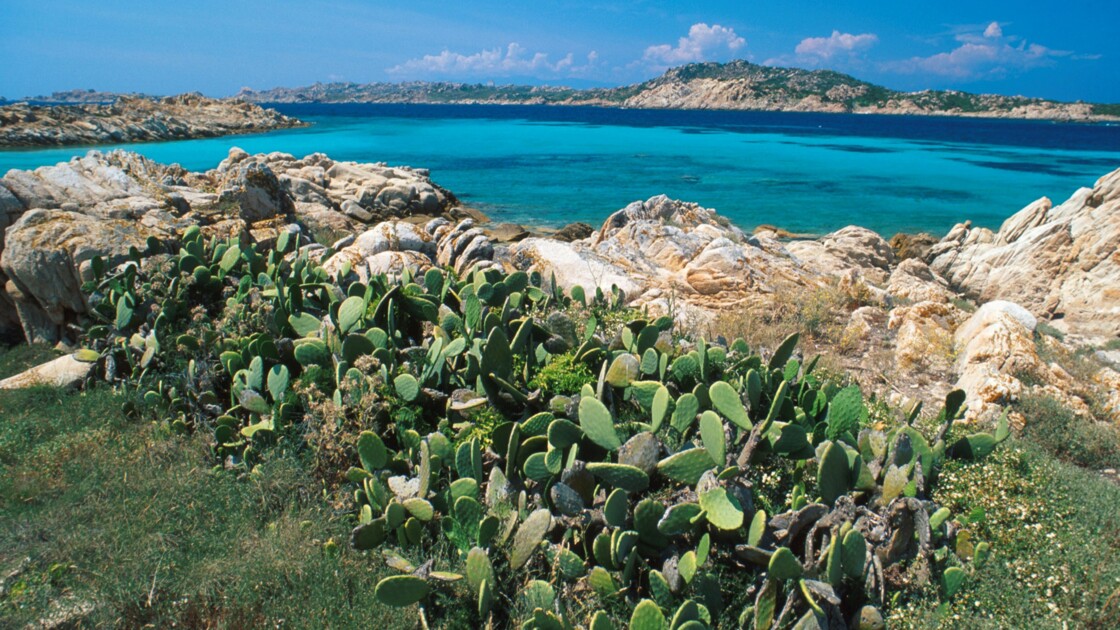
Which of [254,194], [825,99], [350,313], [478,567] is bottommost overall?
[478,567]

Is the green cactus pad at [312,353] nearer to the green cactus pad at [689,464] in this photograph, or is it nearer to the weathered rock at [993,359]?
the green cactus pad at [689,464]

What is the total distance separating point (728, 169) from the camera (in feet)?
138

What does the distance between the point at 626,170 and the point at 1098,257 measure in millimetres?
28264

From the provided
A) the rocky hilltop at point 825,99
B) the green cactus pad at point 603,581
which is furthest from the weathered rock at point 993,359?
the rocky hilltop at point 825,99

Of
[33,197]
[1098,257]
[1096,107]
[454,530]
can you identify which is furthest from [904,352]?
[1096,107]

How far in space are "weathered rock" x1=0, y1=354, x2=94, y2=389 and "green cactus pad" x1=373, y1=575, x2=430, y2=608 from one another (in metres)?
4.99

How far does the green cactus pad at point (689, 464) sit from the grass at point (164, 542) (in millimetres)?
1764

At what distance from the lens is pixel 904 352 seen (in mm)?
7492

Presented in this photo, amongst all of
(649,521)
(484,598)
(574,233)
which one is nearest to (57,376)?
(484,598)

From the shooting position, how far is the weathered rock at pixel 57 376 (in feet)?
20.2

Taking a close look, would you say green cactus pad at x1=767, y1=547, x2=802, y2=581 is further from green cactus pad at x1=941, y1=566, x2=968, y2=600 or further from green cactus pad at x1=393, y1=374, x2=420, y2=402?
green cactus pad at x1=393, y1=374, x2=420, y2=402

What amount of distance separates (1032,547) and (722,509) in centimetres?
211

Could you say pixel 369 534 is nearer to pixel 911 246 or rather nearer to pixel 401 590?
pixel 401 590

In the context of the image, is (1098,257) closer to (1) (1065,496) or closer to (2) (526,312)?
(1) (1065,496)
